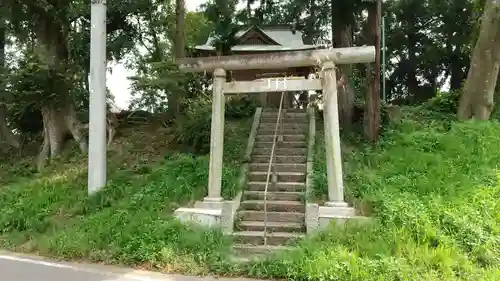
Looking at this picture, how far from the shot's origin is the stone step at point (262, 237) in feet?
26.6

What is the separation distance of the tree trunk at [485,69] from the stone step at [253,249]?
24.0 ft

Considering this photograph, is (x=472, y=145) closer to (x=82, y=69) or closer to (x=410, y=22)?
(x=82, y=69)

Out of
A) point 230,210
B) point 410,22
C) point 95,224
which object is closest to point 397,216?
point 230,210

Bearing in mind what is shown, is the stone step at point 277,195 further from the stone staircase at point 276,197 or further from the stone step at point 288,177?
the stone step at point 288,177

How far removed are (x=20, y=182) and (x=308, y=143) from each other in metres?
7.83

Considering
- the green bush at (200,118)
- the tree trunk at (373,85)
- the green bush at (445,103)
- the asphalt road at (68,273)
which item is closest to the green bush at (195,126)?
the green bush at (200,118)

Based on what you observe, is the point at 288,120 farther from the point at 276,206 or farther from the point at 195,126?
the point at 276,206

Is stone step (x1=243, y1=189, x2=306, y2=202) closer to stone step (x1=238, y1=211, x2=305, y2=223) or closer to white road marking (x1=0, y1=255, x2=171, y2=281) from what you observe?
stone step (x1=238, y1=211, x2=305, y2=223)

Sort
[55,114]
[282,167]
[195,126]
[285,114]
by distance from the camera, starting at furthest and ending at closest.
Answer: [55,114], [285,114], [195,126], [282,167]

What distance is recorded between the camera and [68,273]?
7.07 metres

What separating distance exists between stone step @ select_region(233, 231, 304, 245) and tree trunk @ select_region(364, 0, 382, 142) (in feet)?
14.4

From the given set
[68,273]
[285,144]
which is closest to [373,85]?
[285,144]

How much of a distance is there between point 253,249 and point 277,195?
5.90ft

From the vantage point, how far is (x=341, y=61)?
8.51m
